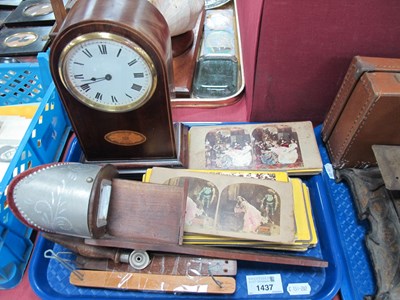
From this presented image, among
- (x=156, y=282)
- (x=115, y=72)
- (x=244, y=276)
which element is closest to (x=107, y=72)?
(x=115, y=72)

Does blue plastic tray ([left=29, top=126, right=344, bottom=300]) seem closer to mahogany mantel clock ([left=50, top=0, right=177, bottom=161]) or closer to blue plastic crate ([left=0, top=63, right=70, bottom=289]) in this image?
blue plastic crate ([left=0, top=63, right=70, bottom=289])

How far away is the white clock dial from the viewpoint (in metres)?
0.65

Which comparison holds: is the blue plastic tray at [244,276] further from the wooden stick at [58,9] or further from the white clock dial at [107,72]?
the wooden stick at [58,9]

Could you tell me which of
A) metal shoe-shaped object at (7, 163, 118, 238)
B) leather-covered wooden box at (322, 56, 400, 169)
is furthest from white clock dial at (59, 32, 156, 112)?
leather-covered wooden box at (322, 56, 400, 169)

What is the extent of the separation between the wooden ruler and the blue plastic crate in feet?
0.61

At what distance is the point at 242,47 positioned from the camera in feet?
4.23

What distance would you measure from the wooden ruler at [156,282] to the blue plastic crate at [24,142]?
18cm

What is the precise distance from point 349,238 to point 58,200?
0.75 metres

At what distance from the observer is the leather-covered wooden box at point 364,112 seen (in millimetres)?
810

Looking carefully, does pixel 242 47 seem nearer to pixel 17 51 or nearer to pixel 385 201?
pixel 385 201

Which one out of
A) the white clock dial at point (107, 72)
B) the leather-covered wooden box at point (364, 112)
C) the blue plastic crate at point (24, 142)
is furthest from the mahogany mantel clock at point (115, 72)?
the leather-covered wooden box at point (364, 112)

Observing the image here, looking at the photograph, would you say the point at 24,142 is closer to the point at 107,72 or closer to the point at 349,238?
the point at 107,72

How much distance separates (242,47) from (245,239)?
0.80 metres

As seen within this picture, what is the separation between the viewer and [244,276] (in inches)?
33.1
